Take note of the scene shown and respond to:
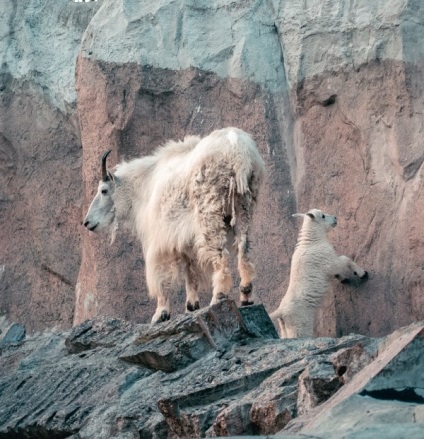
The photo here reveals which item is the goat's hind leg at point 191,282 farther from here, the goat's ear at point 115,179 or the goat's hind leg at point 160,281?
the goat's ear at point 115,179

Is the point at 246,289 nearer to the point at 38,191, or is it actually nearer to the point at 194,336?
the point at 194,336

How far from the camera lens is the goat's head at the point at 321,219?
40.0 ft

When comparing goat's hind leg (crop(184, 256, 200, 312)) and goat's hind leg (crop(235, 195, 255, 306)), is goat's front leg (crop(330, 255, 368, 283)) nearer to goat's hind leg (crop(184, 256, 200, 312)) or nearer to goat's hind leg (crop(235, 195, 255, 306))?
goat's hind leg (crop(184, 256, 200, 312))

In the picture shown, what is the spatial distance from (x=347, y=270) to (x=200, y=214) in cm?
235

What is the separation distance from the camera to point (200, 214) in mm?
10250

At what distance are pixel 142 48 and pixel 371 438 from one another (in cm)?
992

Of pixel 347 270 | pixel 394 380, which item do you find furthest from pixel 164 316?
A: pixel 394 380

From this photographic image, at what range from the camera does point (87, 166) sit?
14109 millimetres

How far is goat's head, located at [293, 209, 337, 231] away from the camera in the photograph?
12203 millimetres

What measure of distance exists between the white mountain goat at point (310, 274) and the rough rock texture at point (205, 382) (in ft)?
6.83

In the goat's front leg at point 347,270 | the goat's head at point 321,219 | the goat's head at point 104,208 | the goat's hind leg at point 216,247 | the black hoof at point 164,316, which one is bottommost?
the black hoof at point 164,316

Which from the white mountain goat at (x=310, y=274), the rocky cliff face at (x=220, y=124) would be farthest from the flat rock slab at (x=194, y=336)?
the rocky cliff face at (x=220, y=124)

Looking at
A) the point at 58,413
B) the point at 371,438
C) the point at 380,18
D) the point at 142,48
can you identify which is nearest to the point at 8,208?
the point at 142,48

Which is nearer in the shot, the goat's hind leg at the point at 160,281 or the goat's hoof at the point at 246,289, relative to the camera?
the goat's hoof at the point at 246,289
